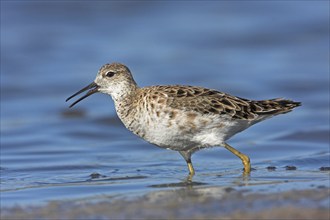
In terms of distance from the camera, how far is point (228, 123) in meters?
9.45

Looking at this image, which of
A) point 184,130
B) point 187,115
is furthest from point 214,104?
point 184,130

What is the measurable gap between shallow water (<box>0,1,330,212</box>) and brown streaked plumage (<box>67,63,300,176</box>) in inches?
18.8

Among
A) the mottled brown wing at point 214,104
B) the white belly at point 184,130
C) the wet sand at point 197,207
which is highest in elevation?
the mottled brown wing at point 214,104

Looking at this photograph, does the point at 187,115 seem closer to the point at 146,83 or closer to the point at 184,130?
the point at 184,130

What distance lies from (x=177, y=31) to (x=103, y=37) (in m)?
1.91

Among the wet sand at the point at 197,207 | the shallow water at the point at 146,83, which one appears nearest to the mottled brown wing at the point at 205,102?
the shallow water at the point at 146,83

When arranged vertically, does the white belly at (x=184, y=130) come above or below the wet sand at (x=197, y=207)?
above

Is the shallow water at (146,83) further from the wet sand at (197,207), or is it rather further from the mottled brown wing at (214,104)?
the mottled brown wing at (214,104)

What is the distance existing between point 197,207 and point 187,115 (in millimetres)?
2017

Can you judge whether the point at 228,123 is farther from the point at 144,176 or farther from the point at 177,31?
the point at 177,31

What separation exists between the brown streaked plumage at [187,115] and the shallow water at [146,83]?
0.48 m

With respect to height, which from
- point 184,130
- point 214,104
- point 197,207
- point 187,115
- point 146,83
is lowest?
point 197,207

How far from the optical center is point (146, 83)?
1683cm

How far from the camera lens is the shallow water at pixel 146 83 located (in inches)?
384
